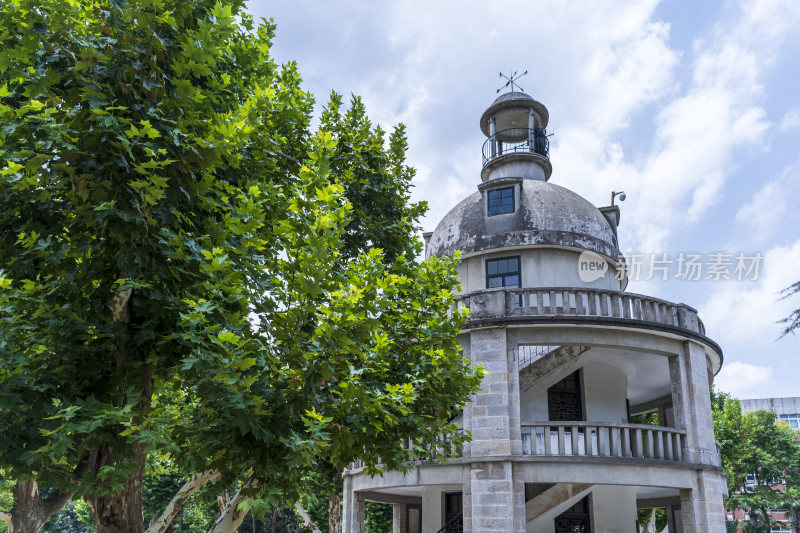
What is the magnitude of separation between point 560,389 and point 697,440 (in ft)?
15.9

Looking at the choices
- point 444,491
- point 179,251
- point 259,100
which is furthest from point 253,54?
point 444,491

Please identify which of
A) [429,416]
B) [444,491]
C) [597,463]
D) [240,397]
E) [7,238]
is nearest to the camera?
[240,397]

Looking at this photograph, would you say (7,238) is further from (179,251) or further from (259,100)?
(259,100)

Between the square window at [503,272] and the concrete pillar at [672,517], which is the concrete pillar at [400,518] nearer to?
the concrete pillar at [672,517]

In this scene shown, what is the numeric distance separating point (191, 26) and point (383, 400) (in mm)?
6579

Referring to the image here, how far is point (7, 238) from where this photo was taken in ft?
28.0

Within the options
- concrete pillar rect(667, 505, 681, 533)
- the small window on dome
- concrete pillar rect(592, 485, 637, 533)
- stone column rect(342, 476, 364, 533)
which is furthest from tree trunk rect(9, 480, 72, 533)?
concrete pillar rect(667, 505, 681, 533)

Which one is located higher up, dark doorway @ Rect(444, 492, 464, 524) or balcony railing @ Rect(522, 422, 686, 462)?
balcony railing @ Rect(522, 422, 686, 462)

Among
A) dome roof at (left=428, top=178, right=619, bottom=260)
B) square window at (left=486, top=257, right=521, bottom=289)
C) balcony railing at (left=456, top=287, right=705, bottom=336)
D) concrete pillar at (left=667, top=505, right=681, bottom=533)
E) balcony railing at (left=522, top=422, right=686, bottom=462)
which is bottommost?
concrete pillar at (left=667, top=505, right=681, bottom=533)

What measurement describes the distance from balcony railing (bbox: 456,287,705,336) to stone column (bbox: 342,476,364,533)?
7807 mm

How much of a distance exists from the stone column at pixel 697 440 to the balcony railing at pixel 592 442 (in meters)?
0.70

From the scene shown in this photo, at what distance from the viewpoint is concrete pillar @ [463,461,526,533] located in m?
15.3

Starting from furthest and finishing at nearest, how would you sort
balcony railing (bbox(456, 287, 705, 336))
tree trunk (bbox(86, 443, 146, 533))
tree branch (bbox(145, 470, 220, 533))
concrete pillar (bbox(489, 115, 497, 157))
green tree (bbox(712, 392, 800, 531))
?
1. green tree (bbox(712, 392, 800, 531))
2. concrete pillar (bbox(489, 115, 497, 157))
3. balcony railing (bbox(456, 287, 705, 336))
4. tree branch (bbox(145, 470, 220, 533))
5. tree trunk (bbox(86, 443, 146, 533))

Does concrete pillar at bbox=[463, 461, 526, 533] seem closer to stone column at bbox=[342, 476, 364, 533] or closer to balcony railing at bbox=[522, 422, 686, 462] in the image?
balcony railing at bbox=[522, 422, 686, 462]
